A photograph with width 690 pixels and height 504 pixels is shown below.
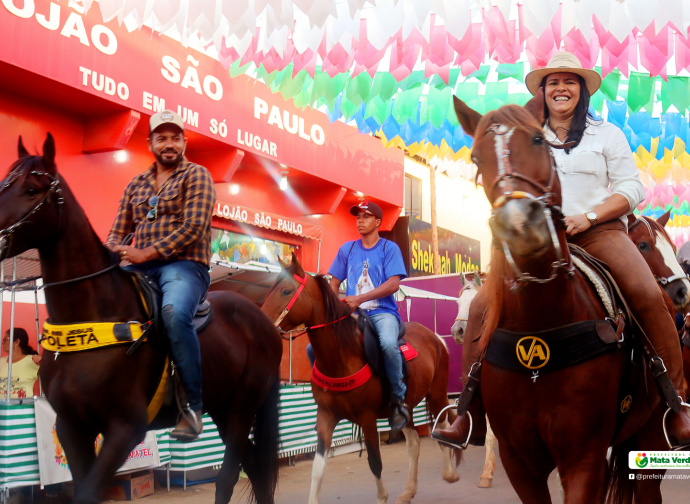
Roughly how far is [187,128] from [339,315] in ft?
22.2

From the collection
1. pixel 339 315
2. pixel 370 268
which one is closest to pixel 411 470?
pixel 339 315

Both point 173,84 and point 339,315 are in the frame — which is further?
point 173,84

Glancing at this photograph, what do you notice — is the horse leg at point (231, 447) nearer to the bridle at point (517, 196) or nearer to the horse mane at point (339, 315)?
the horse mane at point (339, 315)

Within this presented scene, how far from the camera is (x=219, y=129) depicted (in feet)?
40.4

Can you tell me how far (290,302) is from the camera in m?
6.16

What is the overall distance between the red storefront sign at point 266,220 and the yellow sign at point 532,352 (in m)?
10.1

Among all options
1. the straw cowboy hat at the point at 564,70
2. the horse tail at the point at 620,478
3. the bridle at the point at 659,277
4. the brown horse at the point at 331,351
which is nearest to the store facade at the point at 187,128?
the brown horse at the point at 331,351

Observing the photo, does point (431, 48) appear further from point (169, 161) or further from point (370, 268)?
point (169, 161)

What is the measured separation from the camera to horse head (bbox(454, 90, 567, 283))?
2.21 meters

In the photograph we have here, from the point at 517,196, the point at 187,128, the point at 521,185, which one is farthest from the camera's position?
the point at 187,128

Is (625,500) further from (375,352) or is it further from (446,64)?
(446,64)

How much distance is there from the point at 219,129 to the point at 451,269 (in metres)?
11.2

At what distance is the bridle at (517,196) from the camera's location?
2.27m

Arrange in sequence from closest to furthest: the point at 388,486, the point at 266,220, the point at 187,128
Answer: the point at 388,486
the point at 187,128
the point at 266,220
